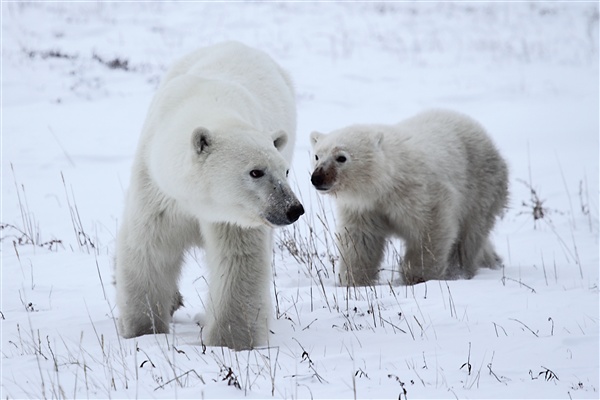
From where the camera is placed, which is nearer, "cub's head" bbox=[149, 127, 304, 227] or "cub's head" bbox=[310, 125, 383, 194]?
"cub's head" bbox=[149, 127, 304, 227]

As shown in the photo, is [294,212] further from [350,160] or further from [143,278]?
[350,160]

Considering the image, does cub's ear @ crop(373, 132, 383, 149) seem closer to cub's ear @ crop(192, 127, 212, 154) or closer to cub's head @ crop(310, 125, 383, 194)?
cub's head @ crop(310, 125, 383, 194)

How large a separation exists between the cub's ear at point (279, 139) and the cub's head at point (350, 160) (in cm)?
187

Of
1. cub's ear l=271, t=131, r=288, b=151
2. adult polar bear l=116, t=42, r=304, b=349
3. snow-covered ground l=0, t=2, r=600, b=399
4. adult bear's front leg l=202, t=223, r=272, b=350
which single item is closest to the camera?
snow-covered ground l=0, t=2, r=600, b=399

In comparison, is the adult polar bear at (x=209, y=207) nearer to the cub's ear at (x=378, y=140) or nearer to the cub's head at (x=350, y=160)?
the cub's head at (x=350, y=160)

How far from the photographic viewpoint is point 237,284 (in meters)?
4.48

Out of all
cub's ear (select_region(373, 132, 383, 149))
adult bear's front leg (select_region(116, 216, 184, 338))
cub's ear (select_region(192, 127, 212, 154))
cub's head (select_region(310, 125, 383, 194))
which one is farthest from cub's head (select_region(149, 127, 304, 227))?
cub's ear (select_region(373, 132, 383, 149))

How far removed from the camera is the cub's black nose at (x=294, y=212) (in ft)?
12.6

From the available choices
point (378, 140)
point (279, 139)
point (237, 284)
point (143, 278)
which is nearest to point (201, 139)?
point (279, 139)

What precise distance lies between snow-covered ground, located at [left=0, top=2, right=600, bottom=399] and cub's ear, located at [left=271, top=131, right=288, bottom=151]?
3.80ft

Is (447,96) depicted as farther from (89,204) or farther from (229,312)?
(229,312)

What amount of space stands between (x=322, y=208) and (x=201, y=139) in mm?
3902

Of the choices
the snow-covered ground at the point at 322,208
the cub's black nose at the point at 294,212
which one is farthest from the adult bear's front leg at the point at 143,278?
the cub's black nose at the point at 294,212

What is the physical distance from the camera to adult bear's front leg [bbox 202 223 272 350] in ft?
14.6
